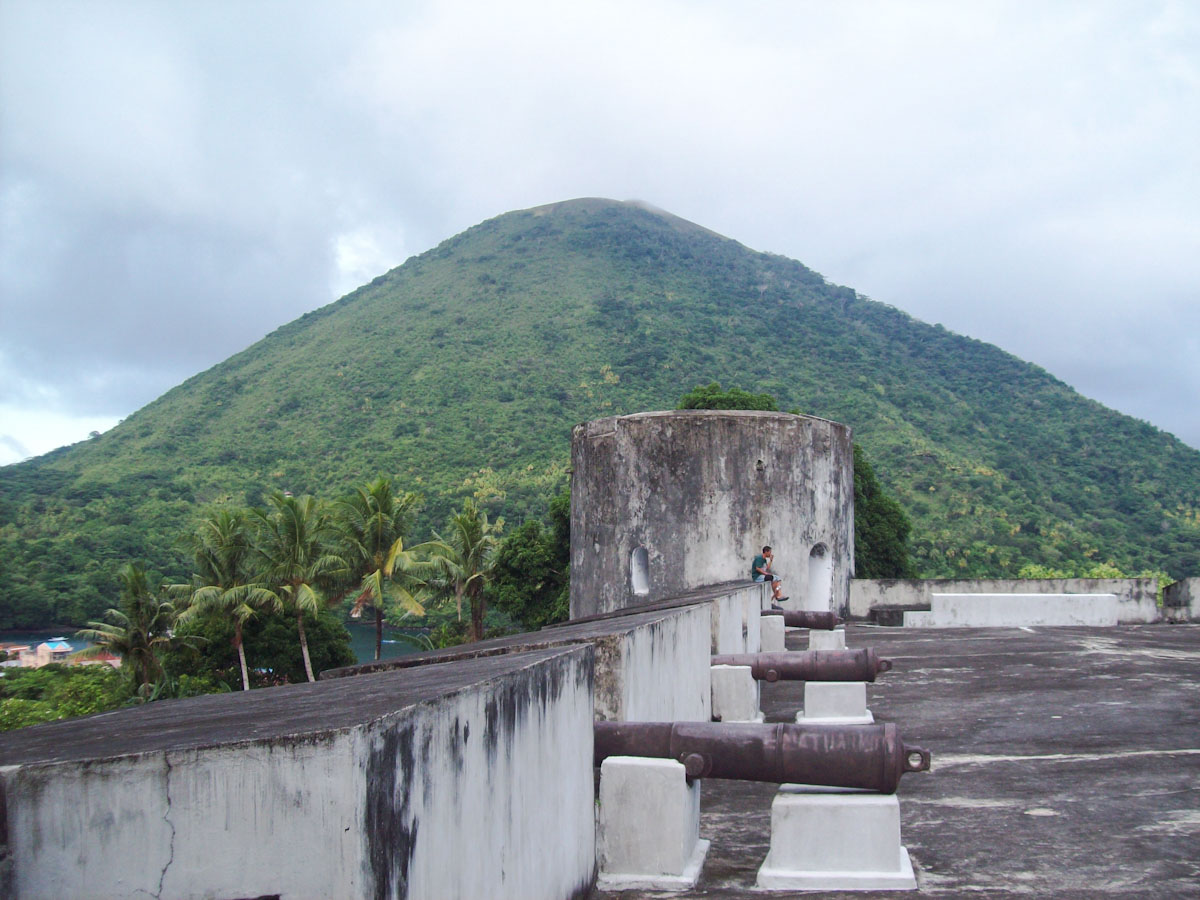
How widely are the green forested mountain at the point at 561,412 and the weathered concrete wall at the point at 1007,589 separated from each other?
1967 centimetres

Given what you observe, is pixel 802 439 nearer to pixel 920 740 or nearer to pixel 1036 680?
pixel 1036 680

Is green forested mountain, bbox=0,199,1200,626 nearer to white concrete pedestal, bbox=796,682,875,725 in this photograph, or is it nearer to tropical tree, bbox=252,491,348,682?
tropical tree, bbox=252,491,348,682

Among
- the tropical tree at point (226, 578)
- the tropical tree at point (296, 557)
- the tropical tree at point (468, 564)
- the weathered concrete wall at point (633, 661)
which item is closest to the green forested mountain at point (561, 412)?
the tropical tree at point (468, 564)

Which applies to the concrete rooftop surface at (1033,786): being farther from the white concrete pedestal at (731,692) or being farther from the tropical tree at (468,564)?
the tropical tree at (468,564)

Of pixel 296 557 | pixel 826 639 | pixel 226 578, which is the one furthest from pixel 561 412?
pixel 826 639

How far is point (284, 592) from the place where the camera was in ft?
80.3

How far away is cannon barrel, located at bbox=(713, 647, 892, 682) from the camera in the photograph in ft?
16.0

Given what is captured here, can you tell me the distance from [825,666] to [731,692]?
872mm

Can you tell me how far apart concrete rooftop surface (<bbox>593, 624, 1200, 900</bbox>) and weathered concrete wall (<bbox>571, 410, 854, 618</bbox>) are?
551 centimetres

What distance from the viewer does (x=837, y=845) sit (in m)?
3.19

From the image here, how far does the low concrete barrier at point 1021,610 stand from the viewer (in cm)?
1205

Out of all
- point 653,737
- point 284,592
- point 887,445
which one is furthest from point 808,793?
point 887,445

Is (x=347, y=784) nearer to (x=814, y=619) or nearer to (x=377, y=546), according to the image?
(x=814, y=619)

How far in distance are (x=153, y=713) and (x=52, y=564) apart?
4110 centimetres
